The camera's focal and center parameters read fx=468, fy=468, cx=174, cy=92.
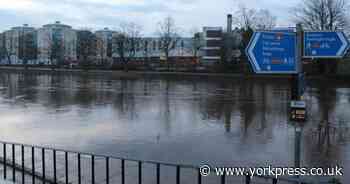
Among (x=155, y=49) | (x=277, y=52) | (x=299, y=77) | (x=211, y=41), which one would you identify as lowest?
(x=299, y=77)

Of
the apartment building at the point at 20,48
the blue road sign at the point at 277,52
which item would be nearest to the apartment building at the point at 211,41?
the apartment building at the point at 20,48

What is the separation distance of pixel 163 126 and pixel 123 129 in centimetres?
178

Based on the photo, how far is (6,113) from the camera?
23172mm

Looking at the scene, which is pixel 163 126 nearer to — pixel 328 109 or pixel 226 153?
pixel 226 153

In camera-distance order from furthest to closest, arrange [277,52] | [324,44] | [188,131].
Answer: [188,131]
[324,44]
[277,52]

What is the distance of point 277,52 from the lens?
17.6 ft

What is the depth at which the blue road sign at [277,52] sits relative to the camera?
5336mm

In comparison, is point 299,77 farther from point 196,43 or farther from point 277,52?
point 196,43

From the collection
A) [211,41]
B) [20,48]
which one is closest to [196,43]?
[211,41]

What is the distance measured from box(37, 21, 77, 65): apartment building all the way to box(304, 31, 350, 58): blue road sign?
386 ft

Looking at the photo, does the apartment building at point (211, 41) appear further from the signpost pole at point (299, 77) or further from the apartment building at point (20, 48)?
the signpost pole at point (299, 77)

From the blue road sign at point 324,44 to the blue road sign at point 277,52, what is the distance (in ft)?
0.64

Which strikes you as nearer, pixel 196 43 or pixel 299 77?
pixel 299 77

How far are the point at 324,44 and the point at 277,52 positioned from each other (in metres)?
0.61
